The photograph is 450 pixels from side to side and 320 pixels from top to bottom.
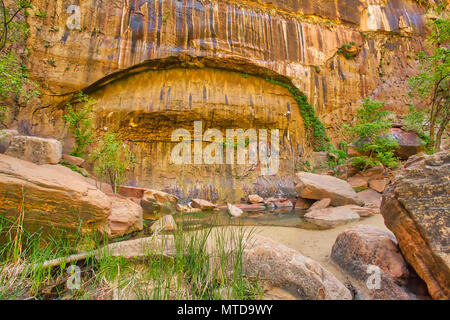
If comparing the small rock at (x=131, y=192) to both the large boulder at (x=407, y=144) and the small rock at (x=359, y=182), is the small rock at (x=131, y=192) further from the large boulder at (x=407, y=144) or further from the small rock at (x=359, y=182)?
the large boulder at (x=407, y=144)

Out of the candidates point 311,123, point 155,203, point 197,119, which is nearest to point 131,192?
point 155,203

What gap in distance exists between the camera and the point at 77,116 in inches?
369

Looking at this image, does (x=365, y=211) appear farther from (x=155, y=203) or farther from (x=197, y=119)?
(x=197, y=119)

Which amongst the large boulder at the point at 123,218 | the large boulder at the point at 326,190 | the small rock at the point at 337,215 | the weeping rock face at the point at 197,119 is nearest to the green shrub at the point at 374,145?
the large boulder at the point at 326,190

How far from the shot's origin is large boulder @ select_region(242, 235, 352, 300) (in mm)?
1990

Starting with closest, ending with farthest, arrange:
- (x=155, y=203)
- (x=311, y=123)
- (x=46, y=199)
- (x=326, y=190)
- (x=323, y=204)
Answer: (x=46, y=199) < (x=323, y=204) < (x=326, y=190) < (x=155, y=203) < (x=311, y=123)

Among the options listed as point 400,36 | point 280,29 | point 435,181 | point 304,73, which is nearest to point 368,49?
point 400,36

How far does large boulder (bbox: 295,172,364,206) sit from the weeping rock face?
4.82m

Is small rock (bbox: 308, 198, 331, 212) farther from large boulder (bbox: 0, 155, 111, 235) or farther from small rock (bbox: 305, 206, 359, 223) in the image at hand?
large boulder (bbox: 0, 155, 111, 235)

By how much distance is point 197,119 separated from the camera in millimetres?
12781

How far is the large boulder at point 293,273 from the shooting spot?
1990mm

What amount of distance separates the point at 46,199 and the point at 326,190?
8.23 meters

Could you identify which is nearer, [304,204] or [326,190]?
[326,190]
